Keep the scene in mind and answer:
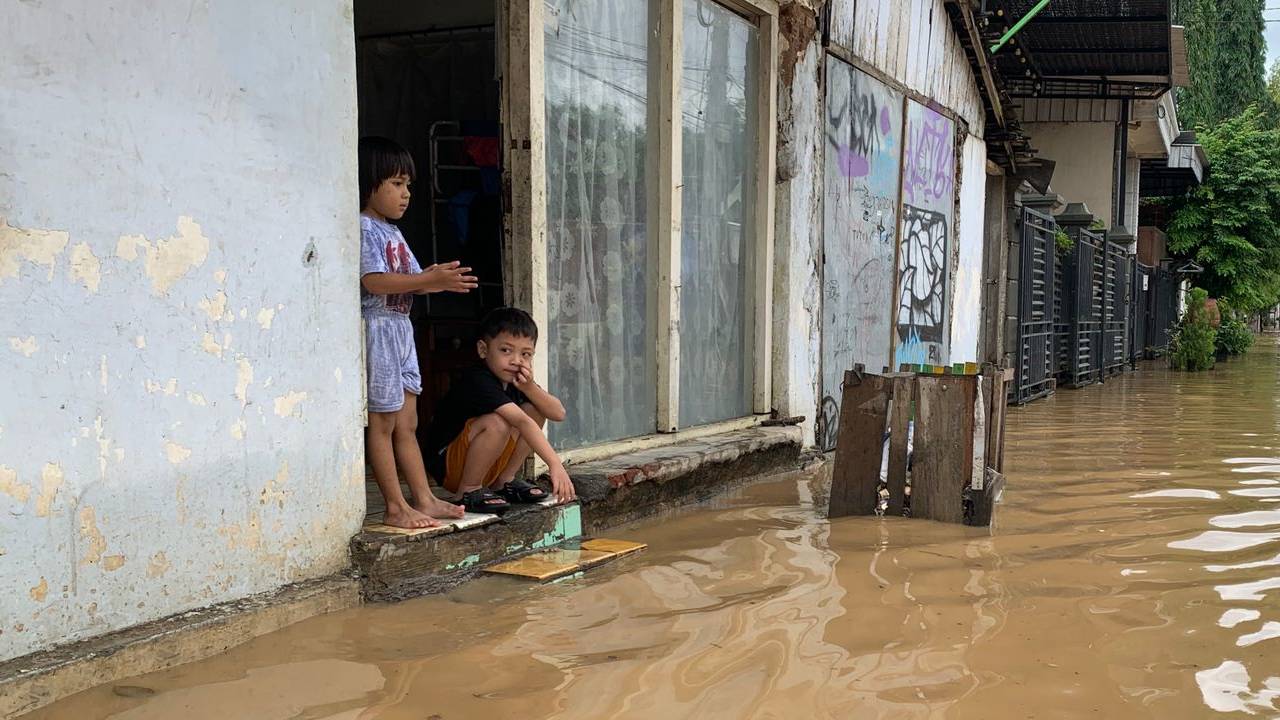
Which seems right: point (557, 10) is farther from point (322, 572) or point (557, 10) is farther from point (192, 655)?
point (192, 655)

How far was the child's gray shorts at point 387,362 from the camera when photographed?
3.65 meters

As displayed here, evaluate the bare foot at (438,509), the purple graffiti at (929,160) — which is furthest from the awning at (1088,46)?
the bare foot at (438,509)

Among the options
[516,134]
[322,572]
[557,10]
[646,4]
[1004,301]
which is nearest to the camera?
[322,572]

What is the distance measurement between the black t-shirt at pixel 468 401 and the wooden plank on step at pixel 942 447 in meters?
1.85

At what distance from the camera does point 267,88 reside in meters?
3.19

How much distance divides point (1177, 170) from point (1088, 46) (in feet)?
37.4

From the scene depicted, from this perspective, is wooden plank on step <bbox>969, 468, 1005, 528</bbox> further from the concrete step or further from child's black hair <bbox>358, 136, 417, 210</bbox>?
child's black hair <bbox>358, 136, 417, 210</bbox>

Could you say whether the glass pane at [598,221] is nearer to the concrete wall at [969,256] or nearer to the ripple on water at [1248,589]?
the ripple on water at [1248,589]

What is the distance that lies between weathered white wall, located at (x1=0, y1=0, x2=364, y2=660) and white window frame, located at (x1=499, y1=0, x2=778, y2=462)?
3.33ft

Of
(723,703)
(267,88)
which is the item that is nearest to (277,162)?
(267,88)

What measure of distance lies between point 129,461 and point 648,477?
100 inches

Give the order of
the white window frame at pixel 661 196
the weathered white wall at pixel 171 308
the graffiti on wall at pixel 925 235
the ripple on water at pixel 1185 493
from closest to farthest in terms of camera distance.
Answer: the weathered white wall at pixel 171 308 → the white window frame at pixel 661 196 → the ripple on water at pixel 1185 493 → the graffiti on wall at pixel 925 235

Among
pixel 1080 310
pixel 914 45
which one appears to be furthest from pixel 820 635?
pixel 1080 310

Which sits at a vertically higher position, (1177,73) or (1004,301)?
(1177,73)
